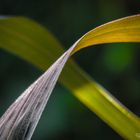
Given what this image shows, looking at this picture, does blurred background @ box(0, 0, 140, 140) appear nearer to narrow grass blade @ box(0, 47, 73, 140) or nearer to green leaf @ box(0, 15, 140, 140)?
green leaf @ box(0, 15, 140, 140)

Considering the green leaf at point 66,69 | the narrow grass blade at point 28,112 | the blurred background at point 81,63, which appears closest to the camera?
the narrow grass blade at point 28,112

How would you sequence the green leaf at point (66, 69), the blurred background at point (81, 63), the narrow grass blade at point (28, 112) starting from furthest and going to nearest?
the blurred background at point (81, 63)
the green leaf at point (66, 69)
the narrow grass blade at point (28, 112)

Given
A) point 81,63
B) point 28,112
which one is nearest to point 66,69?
point 28,112

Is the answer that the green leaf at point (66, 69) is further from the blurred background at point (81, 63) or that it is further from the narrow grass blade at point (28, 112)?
the blurred background at point (81, 63)

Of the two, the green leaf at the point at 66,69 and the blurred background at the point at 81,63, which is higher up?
the blurred background at the point at 81,63

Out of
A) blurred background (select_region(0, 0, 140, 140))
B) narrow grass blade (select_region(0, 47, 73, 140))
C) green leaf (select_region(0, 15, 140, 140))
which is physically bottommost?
narrow grass blade (select_region(0, 47, 73, 140))

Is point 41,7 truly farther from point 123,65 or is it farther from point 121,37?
point 121,37

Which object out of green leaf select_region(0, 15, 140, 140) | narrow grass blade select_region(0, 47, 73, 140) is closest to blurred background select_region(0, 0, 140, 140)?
green leaf select_region(0, 15, 140, 140)

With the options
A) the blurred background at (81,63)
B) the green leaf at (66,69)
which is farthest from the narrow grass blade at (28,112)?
the blurred background at (81,63)

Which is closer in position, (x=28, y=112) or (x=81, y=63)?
(x=28, y=112)

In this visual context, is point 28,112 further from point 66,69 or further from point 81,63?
point 81,63
